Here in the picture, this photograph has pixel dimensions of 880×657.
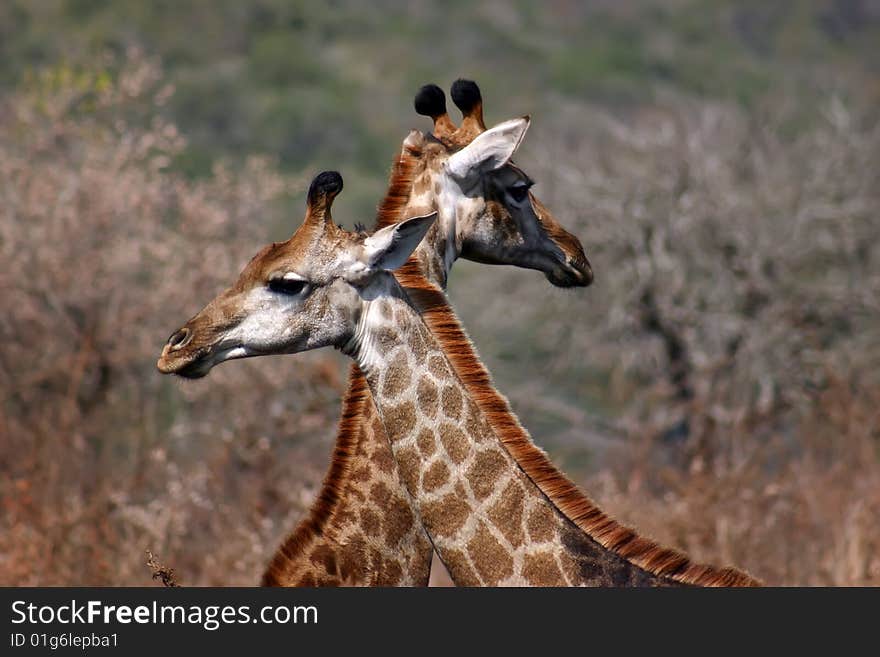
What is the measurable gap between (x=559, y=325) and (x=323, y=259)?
21094 mm

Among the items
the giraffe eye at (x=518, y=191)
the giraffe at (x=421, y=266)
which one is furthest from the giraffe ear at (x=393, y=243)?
the giraffe eye at (x=518, y=191)

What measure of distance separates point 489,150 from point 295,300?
6.38 ft

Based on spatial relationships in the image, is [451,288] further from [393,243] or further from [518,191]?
[393,243]

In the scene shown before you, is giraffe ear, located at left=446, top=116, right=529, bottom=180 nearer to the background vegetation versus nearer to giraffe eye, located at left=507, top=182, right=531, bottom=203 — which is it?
Result: giraffe eye, located at left=507, top=182, right=531, bottom=203

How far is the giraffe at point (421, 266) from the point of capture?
265 inches

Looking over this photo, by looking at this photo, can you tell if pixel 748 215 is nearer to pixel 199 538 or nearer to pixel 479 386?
pixel 199 538

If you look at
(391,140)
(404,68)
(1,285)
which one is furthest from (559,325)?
(404,68)

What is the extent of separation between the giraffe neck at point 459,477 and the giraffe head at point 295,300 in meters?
0.12

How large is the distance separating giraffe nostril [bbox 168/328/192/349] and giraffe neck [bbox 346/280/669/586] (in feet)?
2.09

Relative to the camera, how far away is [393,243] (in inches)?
238

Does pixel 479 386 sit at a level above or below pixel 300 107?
below

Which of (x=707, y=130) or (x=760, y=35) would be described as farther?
(x=760, y=35)

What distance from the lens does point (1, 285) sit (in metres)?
16.6

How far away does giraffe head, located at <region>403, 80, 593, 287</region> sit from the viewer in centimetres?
770
